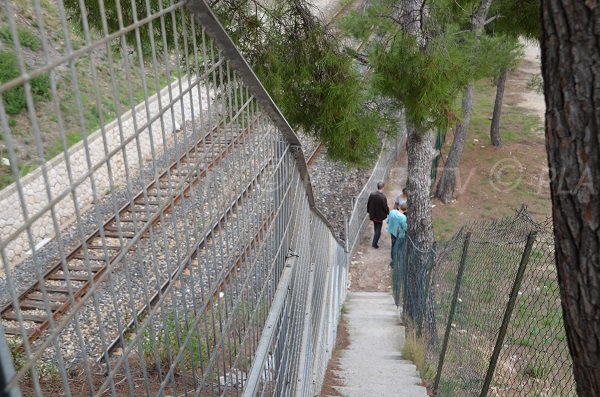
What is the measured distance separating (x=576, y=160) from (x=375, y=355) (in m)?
5.06

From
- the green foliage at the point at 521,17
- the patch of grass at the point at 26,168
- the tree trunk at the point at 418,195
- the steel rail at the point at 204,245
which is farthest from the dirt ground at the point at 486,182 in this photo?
the steel rail at the point at 204,245

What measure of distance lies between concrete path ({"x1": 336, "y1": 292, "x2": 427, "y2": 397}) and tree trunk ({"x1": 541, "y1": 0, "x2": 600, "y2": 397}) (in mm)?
3189

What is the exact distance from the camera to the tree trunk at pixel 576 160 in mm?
1430

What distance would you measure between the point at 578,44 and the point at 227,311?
4.83ft

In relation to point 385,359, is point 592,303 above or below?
above

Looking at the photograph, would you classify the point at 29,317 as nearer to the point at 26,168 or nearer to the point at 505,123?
the point at 26,168

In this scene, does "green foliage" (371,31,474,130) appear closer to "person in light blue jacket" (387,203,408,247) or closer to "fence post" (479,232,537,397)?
"fence post" (479,232,537,397)

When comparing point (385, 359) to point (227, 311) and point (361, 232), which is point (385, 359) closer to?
point (227, 311)

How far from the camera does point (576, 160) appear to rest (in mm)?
1504

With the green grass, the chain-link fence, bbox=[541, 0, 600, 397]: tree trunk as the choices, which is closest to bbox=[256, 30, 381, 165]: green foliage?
the chain-link fence

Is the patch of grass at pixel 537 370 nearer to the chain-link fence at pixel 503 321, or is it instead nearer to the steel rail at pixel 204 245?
the chain-link fence at pixel 503 321

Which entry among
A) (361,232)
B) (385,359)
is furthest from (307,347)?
(361,232)

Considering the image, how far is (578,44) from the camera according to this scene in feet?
4.70

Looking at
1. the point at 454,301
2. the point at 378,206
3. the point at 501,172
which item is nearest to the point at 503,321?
the point at 454,301
